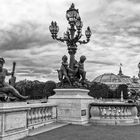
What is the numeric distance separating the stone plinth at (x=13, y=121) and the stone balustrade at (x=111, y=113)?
270 inches

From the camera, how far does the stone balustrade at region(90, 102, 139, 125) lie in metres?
16.4

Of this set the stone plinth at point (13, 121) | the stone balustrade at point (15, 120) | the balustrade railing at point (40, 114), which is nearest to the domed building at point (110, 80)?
the balustrade railing at point (40, 114)

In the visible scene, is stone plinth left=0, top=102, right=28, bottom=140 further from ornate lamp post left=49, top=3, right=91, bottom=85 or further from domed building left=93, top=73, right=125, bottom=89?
domed building left=93, top=73, right=125, bottom=89

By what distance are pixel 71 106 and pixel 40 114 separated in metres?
2.85

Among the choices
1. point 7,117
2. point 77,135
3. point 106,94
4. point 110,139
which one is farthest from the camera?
point 106,94

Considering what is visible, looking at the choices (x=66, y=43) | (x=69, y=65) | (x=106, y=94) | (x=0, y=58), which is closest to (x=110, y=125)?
(x=69, y=65)

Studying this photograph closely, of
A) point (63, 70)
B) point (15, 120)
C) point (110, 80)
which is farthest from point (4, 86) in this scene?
point (110, 80)

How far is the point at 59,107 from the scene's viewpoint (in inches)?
643

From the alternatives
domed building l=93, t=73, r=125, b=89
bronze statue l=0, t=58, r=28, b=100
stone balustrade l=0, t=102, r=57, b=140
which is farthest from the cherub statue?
domed building l=93, t=73, r=125, b=89

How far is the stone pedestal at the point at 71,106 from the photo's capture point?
52.0 feet

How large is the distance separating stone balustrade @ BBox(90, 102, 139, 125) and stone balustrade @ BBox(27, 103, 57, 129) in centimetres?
258

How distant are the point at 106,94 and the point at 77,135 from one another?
97.2 m

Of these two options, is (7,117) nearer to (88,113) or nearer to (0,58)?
(0,58)

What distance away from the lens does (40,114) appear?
44.9ft
